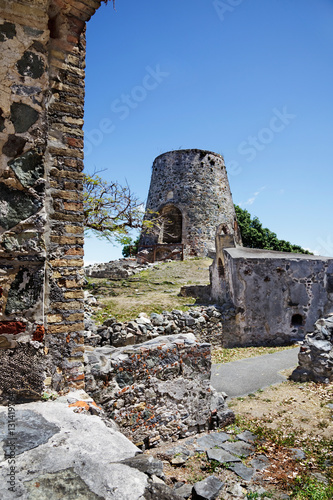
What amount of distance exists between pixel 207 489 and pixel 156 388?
1.17 meters

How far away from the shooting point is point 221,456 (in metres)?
3.66

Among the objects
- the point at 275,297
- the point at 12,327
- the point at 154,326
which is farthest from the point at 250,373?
the point at 12,327

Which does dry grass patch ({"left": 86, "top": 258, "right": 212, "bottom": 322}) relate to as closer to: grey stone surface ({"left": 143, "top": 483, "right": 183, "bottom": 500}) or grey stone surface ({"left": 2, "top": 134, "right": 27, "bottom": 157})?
grey stone surface ({"left": 2, "top": 134, "right": 27, "bottom": 157})

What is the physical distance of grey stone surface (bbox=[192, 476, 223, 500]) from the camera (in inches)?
113

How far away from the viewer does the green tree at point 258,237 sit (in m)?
27.9

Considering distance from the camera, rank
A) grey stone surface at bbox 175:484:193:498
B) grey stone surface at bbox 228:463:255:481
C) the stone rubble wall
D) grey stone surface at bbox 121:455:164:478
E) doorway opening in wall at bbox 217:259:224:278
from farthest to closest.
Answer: the stone rubble wall < doorway opening in wall at bbox 217:259:224:278 < grey stone surface at bbox 228:463:255:481 < grey stone surface at bbox 175:484:193:498 < grey stone surface at bbox 121:455:164:478

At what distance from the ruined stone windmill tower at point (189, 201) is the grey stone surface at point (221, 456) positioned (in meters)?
16.3

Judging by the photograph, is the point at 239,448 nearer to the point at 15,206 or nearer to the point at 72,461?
the point at 72,461

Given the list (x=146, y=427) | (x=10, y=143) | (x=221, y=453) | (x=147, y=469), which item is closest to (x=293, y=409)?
(x=221, y=453)

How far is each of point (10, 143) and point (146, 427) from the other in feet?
11.0

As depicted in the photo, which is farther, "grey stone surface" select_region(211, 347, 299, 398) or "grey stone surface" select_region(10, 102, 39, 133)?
"grey stone surface" select_region(211, 347, 299, 398)

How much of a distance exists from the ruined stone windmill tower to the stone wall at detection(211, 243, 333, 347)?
10239mm

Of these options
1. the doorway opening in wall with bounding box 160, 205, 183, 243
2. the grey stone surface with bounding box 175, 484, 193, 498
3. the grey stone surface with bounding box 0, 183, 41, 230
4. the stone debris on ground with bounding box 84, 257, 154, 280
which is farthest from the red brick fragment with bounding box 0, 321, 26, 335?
the doorway opening in wall with bounding box 160, 205, 183, 243

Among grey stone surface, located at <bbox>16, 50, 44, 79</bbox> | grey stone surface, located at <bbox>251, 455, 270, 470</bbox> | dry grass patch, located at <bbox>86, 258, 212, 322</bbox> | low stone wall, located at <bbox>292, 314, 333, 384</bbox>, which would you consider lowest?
grey stone surface, located at <bbox>251, 455, 270, 470</bbox>
